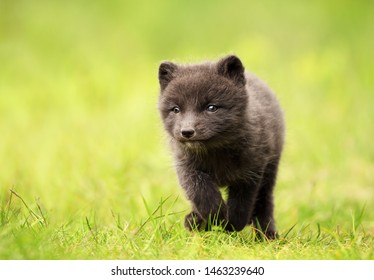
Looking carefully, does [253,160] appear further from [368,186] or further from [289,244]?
[368,186]

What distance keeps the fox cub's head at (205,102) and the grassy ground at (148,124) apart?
60 centimetres

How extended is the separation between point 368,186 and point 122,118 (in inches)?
184

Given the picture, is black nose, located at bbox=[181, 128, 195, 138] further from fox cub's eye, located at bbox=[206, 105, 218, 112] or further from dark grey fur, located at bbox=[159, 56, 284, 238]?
fox cub's eye, located at bbox=[206, 105, 218, 112]

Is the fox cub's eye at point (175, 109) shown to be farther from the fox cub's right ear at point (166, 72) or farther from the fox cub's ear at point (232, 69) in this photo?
the fox cub's ear at point (232, 69)

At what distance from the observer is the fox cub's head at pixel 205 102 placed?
21.4 feet

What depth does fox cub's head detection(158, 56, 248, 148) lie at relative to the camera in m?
6.51

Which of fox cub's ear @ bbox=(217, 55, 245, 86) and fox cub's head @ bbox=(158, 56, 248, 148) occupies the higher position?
fox cub's ear @ bbox=(217, 55, 245, 86)

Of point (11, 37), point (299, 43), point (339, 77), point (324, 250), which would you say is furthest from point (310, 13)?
point (324, 250)

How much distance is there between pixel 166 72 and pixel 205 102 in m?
0.67

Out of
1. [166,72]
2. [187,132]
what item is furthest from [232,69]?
[187,132]

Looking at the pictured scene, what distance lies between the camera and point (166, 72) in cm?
707

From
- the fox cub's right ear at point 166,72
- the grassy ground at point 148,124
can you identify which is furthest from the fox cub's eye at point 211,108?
the grassy ground at point 148,124

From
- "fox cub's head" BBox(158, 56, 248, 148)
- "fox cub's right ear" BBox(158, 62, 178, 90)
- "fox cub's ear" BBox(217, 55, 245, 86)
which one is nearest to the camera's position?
"fox cub's head" BBox(158, 56, 248, 148)

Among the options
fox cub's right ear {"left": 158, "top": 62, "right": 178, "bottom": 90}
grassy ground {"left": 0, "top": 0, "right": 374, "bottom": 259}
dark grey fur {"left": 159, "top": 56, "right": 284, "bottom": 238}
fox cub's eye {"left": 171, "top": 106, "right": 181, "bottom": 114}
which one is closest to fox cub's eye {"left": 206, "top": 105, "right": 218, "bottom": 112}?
dark grey fur {"left": 159, "top": 56, "right": 284, "bottom": 238}
